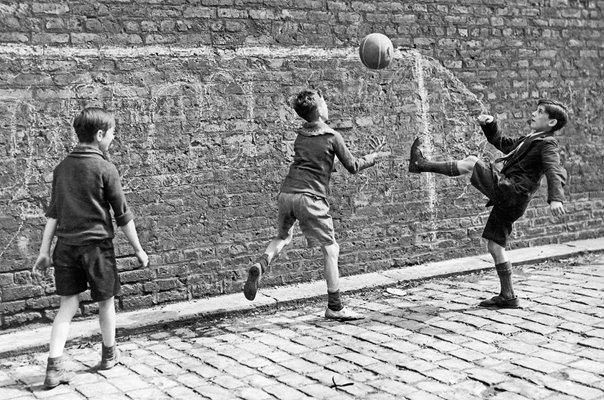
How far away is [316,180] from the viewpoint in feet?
19.1

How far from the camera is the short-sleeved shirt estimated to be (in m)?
4.53

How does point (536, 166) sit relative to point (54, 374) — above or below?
above

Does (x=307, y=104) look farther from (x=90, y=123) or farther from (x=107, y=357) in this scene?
(x=107, y=357)

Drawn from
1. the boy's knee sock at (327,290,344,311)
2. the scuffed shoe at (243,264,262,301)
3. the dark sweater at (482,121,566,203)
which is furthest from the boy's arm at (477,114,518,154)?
the scuffed shoe at (243,264,262,301)

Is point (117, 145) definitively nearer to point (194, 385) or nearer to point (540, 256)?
point (194, 385)

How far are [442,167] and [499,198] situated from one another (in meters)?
0.51

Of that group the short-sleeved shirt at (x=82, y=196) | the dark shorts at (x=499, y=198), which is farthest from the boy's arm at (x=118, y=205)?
the dark shorts at (x=499, y=198)

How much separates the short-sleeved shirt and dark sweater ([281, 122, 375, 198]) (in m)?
1.65

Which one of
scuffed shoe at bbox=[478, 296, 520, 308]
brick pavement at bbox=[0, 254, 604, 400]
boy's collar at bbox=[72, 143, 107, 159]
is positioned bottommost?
brick pavement at bbox=[0, 254, 604, 400]

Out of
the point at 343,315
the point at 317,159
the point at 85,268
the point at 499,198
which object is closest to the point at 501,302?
the point at 499,198

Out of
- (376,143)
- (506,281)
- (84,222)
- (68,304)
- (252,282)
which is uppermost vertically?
(376,143)

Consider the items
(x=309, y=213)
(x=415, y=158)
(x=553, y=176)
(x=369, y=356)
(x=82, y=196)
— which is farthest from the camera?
(x=415, y=158)

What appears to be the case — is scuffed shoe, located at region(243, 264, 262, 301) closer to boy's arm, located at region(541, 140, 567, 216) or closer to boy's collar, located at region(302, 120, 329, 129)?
boy's collar, located at region(302, 120, 329, 129)

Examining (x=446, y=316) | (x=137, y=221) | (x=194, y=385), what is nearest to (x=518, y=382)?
(x=446, y=316)
